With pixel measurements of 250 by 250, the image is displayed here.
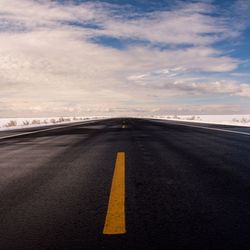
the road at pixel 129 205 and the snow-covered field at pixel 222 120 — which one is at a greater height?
the snow-covered field at pixel 222 120

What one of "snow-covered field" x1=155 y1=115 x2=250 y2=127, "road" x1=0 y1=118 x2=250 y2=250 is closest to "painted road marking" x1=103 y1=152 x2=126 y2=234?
"road" x1=0 y1=118 x2=250 y2=250

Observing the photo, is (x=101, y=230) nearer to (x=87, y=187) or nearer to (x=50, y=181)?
(x=87, y=187)

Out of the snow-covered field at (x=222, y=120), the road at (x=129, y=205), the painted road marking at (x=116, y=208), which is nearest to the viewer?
the road at (x=129, y=205)

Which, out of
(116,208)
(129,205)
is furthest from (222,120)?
(116,208)

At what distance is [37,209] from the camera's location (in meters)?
2.88

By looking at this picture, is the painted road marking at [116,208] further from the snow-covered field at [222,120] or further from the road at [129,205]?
the snow-covered field at [222,120]

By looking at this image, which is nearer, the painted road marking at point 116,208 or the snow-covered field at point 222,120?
the painted road marking at point 116,208

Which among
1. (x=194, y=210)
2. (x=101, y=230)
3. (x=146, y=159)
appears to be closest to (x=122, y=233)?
(x=101, y=230)

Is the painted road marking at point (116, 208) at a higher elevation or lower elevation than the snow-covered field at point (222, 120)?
lower

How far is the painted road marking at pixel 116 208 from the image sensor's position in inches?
92.4

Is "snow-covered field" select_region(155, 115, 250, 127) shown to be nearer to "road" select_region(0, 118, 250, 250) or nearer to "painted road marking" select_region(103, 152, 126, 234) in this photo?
"road" select_region(0, 118, 250, 250)

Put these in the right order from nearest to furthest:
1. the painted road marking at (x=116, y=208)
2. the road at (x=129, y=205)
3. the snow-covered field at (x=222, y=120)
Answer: the road at (x=129, y=205)
the painted road marking at (x=116, y=208)
the snow-covered field at (x=222, y=120)

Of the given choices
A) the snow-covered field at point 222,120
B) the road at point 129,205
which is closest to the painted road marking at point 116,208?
the road at point 129,205

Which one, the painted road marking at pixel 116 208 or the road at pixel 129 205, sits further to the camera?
the painted road marking at pixel 116 208
